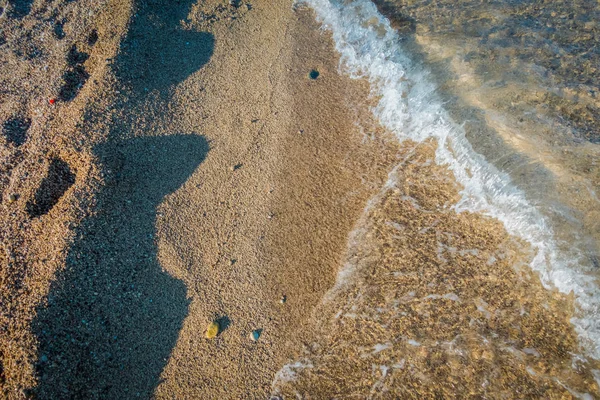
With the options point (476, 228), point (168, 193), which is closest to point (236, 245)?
point (168, 193)

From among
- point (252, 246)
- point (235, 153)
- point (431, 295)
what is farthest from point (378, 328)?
point (235, 153)

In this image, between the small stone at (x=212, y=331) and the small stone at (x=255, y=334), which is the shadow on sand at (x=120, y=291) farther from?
the small stone at (x=255, y=334)

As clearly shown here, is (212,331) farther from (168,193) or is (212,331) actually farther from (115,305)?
(168,193)

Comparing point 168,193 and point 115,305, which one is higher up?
point 168,193

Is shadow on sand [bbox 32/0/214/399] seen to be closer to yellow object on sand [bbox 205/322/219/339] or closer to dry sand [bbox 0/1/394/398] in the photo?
dry sand [bbox 0/1/394/398]

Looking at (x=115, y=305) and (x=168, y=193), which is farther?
(x=168, y=193)

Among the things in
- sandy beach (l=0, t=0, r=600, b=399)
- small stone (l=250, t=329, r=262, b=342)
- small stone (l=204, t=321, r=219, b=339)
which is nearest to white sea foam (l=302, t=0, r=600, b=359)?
Answer: sandy beach (l=0, t=0, r=600, b=399)
